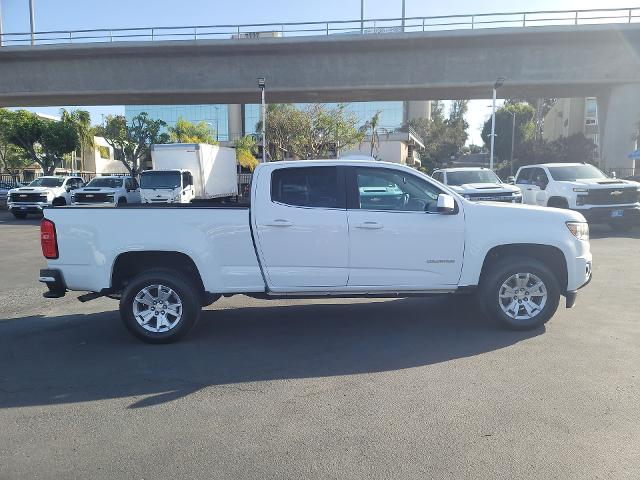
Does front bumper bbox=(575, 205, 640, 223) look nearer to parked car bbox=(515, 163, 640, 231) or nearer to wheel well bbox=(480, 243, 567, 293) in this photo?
parked car bbox=(515, 163, 640, 231)

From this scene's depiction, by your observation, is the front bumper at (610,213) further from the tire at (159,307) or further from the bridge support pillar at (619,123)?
the bridge support pillar at (619,123)

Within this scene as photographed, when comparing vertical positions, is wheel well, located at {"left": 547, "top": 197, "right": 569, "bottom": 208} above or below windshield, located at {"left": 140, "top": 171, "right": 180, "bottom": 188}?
below

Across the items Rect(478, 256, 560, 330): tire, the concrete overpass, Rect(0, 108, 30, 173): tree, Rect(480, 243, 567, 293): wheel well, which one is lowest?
Rect(478, 256, 560, 330): tire

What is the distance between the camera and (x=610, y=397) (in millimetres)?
4344

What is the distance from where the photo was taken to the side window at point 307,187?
19.4 feet

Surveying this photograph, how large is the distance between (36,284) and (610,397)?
8959 millimetres

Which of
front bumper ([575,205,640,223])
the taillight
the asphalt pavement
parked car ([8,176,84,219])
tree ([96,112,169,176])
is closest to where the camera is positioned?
the asphalt pavement

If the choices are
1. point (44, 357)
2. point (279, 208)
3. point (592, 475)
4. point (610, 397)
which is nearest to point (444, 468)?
point (592, 475)

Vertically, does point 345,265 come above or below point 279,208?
below

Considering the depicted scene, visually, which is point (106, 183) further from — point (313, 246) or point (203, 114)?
point (203, 114)

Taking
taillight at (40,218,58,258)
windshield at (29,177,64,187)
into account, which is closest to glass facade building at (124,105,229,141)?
windshield at (29,177,64,187)

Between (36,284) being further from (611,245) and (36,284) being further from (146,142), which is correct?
(146,142)

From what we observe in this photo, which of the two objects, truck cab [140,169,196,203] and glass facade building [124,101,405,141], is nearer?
truck cab [140,169,196,203]

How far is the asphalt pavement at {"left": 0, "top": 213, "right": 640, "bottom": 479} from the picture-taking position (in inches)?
136
